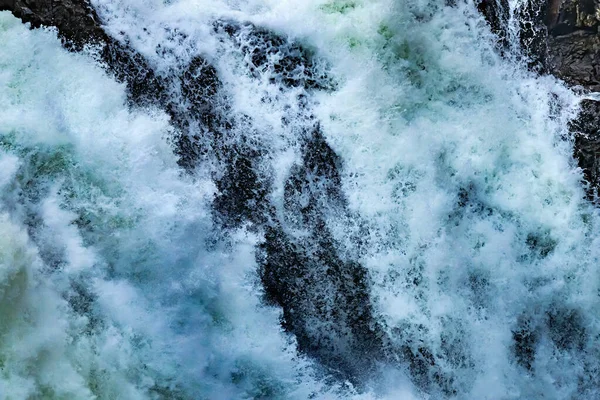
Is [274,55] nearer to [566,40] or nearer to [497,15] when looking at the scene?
[497,15]

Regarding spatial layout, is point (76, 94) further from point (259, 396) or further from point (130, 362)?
point (259, 396)

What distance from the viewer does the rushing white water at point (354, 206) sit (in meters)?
5.90

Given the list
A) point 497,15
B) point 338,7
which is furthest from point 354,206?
point 497,15

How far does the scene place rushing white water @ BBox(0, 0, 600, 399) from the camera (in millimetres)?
5898

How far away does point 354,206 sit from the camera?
20.4ft

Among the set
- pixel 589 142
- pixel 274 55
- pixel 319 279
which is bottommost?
pixel 319 279

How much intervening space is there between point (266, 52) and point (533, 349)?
4348 millimetres

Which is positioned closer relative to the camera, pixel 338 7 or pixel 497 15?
pixel 338 7

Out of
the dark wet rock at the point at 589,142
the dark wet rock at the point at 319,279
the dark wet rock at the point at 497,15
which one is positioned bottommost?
the dark wet rock at the point at 319,279

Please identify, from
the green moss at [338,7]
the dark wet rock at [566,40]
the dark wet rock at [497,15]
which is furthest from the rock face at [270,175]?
the dark wet rock at [566,40]

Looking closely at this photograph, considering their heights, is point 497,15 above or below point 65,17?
above

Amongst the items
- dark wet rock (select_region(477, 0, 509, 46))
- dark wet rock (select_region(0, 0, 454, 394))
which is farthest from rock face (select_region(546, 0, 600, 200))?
dark wet rock (select_region(0, 0, 454, 394))

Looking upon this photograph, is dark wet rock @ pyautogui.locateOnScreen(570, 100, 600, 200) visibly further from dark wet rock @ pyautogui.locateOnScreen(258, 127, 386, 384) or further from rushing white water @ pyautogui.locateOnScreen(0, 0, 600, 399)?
dark wet rock @ pyautogui.locateOnScreen(258, 127, 386, 384)

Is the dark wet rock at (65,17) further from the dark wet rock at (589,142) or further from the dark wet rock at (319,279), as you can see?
the dark wet rock at (589,142)
